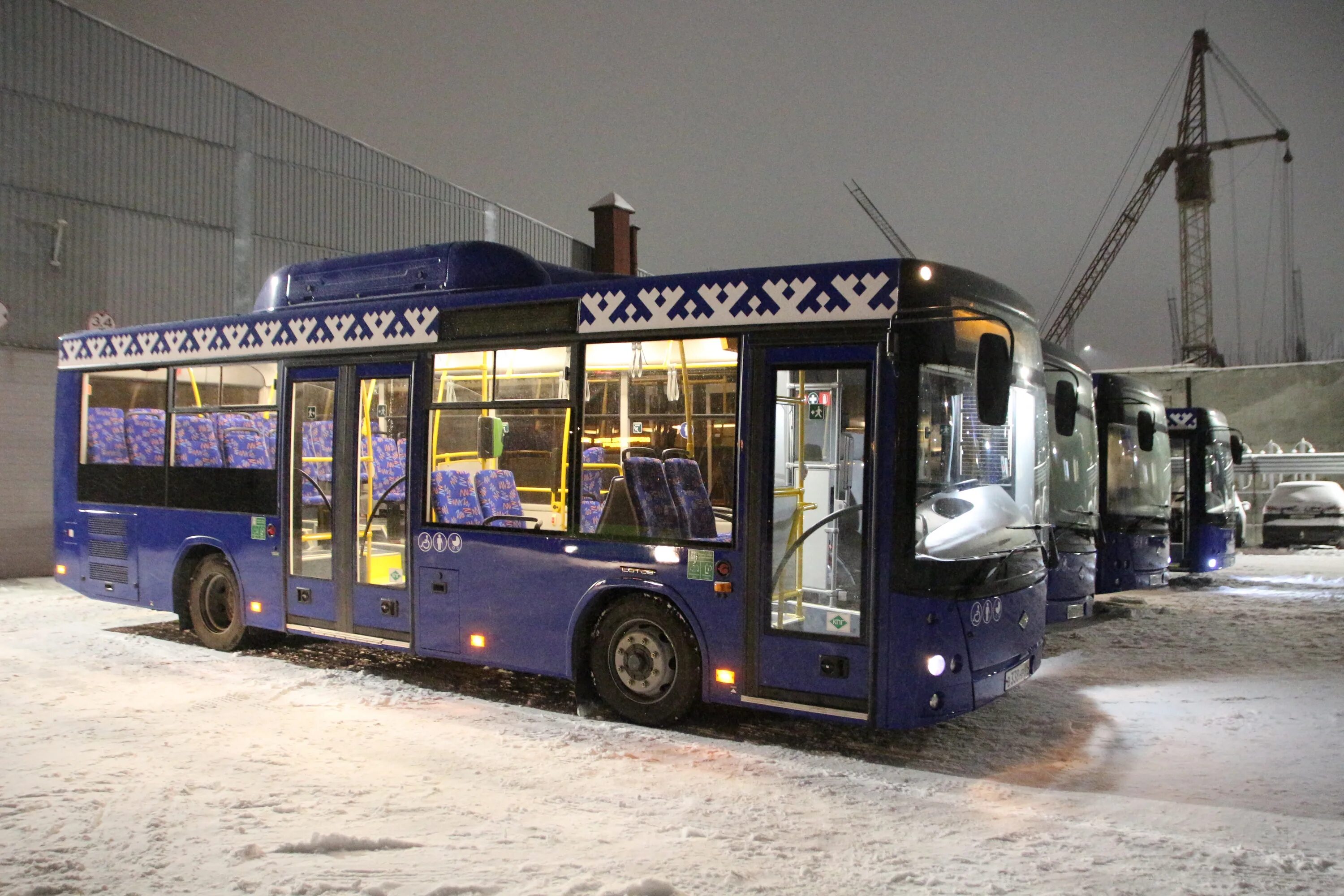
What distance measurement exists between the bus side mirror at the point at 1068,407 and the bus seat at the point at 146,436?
8153mm

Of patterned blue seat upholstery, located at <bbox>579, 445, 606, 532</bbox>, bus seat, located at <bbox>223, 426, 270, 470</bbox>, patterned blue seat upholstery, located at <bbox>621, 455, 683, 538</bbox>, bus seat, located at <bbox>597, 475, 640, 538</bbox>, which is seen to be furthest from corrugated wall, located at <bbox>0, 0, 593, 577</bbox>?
patterned blue seat upholstery, located at <bbox>621, 455, 683, 538</bbox>

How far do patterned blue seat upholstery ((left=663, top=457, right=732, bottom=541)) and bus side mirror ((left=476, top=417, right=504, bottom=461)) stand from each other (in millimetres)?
1384

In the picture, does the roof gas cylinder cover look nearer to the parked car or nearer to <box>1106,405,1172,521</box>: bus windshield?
<box>1106,405,1172,521</box>: bus windshield

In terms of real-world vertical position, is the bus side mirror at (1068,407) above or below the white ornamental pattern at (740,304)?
below

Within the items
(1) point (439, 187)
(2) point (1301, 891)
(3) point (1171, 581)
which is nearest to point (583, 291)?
(2) point (1301, 891)

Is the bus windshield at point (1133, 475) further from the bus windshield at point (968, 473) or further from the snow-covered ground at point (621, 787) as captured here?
the bus windshield at point (968, 473)

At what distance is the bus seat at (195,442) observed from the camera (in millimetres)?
9477

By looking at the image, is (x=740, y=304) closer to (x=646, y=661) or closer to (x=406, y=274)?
(x=646, y=661)

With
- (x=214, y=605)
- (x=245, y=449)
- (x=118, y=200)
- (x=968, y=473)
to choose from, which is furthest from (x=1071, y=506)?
(x=118, y=200)

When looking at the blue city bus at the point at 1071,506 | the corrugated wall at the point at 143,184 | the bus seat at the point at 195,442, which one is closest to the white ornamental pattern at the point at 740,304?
the bus seat at the point at 195,442

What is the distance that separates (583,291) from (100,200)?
12438mm

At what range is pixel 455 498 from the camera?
783 centimetres

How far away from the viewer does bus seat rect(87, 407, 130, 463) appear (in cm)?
1028

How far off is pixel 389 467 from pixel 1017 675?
487 centimetres
